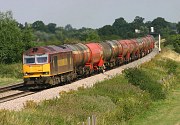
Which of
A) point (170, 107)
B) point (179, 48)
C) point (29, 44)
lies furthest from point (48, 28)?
point (170, 107)

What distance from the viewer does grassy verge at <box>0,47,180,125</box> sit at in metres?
17.9

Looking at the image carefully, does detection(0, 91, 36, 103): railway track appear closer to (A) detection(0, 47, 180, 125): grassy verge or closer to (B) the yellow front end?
(B) the yellow front end

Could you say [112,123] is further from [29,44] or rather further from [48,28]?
[48,28]

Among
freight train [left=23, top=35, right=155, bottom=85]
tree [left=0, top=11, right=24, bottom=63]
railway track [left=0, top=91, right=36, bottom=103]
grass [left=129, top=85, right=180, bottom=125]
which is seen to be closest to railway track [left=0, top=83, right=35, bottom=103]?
railway track [left=0, top=91, right=36, bottom=103]

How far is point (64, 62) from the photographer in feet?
111

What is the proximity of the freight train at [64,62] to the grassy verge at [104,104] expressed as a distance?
12.3ft

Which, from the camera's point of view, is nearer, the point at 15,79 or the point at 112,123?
the point at 112,123

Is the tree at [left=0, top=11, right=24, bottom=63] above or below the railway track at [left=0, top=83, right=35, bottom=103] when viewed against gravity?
above

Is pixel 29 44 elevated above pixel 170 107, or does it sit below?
above

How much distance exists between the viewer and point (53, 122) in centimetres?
1756

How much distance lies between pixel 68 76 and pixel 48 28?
164911 mm

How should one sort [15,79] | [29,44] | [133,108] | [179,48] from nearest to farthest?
[133,108] → [15,79] → [29,44] → [179,48]

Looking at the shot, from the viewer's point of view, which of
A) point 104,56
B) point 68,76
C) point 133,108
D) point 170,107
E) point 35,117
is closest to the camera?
point 35,117

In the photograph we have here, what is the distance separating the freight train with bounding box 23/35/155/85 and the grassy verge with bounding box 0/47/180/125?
12.3 feet
